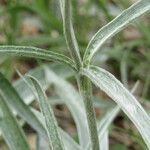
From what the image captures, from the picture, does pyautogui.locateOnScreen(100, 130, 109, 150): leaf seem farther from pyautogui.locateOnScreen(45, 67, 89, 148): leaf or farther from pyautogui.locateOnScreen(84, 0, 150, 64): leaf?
pyautogui.locateOnScreen(84, 0, 150, 64): leaf

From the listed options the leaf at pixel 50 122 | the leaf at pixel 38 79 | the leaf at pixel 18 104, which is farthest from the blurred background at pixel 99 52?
the leaf at pixel 50 122

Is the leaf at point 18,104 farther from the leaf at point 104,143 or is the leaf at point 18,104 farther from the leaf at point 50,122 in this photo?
the leaf at point 50,122

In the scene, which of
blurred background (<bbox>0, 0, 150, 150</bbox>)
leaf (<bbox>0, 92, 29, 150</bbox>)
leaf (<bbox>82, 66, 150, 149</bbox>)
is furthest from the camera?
blurred background (<bbox>0, 0, 150, 150</bbox>)

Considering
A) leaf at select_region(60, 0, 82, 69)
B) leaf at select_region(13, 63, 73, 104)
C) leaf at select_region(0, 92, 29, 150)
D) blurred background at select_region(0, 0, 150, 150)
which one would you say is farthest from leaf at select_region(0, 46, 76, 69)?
blurred background at select_region(0, 0, 150, 150)

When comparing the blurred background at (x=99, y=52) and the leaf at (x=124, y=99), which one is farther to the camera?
the blurred background at (x=99, y=52)

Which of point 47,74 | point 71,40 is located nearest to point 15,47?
point 71,40

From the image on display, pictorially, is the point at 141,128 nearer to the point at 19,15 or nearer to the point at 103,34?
the point at 103,34

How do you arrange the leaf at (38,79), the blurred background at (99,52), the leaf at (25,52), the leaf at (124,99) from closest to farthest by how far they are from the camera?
the leaf at (124,99)
the leaf at (25,52)
the leaf at (38,79)
the blurred background at (99,52)

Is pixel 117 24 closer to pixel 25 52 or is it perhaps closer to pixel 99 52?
pixel 25 52
